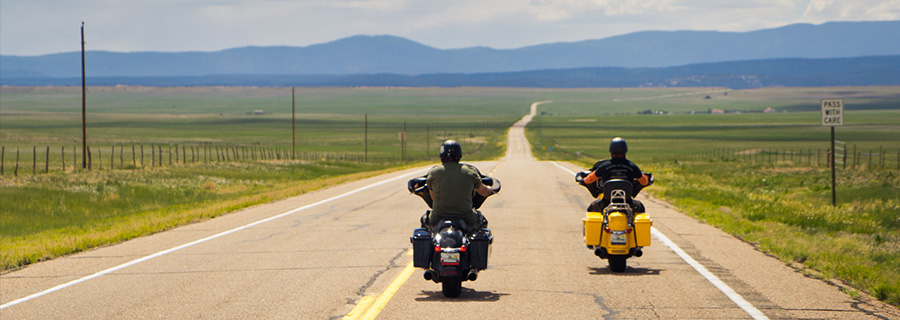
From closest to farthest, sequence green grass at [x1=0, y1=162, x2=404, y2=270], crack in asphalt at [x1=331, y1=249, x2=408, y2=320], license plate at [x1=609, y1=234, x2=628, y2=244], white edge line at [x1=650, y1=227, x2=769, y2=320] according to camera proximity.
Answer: white edge line at [x1=650, y1=227, x2=769, y2=320] < crack in asphalt at [x1=331, y1=249, x2=408, y2=320] < license plate at [x1=609, y1=234, x2=628, y2=244] < green grass at [x1=0, y1=162, x2=404, y2=270]

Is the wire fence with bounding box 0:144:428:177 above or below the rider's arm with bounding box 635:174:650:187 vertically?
below

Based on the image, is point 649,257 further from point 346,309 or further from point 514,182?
point 514,182

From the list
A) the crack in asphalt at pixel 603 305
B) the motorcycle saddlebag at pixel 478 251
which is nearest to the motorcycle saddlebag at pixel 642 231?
the crack in asphalt at pixel 603 305

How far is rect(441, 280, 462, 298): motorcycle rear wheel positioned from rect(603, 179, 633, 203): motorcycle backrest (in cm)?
281

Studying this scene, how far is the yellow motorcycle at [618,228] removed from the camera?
11008mm

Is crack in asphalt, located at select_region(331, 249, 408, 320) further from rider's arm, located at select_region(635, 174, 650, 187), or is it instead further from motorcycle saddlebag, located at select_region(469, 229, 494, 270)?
rider's arm, located at select_region(635, 174, 650, 187)

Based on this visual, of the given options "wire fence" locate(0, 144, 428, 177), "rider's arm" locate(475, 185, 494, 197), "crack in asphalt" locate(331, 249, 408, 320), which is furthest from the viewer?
"wire fence" locate(0, 144, 428, 177)

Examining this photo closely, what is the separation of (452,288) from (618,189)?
2.98m

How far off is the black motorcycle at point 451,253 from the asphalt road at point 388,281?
0.27 m

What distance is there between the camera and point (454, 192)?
9.57 m

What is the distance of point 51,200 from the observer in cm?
2528

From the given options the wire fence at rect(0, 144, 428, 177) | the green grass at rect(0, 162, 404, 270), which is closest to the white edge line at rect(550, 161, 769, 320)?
the green grass at rect(0, 162, 404, 270)

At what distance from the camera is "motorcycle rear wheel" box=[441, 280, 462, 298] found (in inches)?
368

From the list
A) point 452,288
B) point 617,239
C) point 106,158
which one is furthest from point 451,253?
point 106,158
